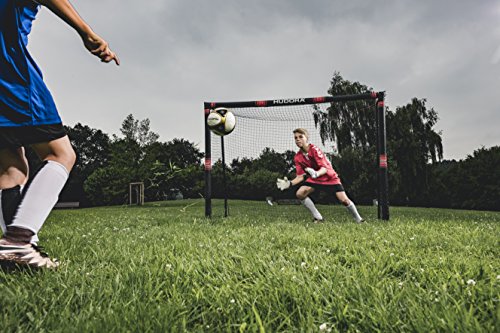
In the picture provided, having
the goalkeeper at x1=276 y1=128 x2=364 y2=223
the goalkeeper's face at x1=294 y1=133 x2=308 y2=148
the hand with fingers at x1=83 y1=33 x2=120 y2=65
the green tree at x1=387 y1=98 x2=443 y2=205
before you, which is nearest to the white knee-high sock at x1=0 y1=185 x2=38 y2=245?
the hand with fingers at x1=83 y1=33 x2=120 y2=65

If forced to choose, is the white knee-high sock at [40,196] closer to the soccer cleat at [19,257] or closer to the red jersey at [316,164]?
the soccer cleat at [19,257]

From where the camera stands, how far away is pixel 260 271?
1.97m

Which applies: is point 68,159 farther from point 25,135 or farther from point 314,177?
point 314,177

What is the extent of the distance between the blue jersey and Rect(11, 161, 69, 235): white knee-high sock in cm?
31

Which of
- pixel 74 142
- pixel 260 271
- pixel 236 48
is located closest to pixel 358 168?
pixel 236 48

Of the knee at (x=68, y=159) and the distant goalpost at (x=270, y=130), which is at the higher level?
the distant goalpost at (x=270, y=130)

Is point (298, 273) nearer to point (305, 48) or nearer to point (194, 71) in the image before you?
point (194, 71)

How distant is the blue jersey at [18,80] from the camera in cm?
188

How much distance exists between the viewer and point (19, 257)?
6.06 feet

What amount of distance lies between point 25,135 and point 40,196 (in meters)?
0.38

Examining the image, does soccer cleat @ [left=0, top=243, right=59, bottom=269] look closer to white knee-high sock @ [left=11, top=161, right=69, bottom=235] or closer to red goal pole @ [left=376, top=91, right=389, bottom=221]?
white knee-high sock @ [left=11, top=161, right=69, bottom=235]

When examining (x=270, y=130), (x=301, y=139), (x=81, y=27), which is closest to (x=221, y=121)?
(x=301, y=139)

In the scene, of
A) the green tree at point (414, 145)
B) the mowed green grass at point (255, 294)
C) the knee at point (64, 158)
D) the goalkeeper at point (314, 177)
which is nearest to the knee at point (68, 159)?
the knee at point (64, 158)

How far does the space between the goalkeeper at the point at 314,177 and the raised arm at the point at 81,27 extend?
4611 mm
